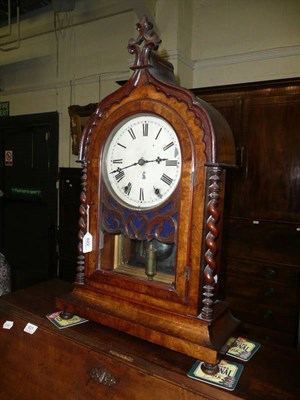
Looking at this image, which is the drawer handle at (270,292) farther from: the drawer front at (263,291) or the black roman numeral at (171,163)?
the black roman numeral at (171,163)

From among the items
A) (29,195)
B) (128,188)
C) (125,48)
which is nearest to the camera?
(128,188)

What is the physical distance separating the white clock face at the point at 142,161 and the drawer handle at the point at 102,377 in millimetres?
488

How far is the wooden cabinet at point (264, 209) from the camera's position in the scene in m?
1.96

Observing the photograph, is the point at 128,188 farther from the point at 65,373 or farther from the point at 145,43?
the point at 65,373

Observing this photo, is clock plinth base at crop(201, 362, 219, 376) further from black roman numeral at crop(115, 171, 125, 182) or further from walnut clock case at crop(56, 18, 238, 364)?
black roman numeral at crop(115, 171, 125, 182)

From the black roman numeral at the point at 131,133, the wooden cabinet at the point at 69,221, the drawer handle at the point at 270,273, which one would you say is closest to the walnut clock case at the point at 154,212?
the black roman numeral at the point at 131,133

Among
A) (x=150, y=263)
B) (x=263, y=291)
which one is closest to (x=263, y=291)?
(x=263, y=291)

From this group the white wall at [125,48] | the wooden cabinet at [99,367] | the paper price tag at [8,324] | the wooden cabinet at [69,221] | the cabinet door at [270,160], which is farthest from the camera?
the wooden cabinet at [69,221]

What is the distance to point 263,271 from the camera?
2.05 m

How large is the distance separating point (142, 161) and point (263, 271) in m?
1.46

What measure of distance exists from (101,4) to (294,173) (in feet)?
8.57

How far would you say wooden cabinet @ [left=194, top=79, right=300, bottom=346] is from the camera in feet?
6.43

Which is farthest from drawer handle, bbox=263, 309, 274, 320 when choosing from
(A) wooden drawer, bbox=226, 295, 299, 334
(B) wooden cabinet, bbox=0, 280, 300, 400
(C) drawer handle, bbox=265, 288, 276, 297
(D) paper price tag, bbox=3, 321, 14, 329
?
(D) paper price tag, bbox=3, 321, 14, 329

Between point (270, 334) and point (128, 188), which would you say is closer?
point (128, 188)
